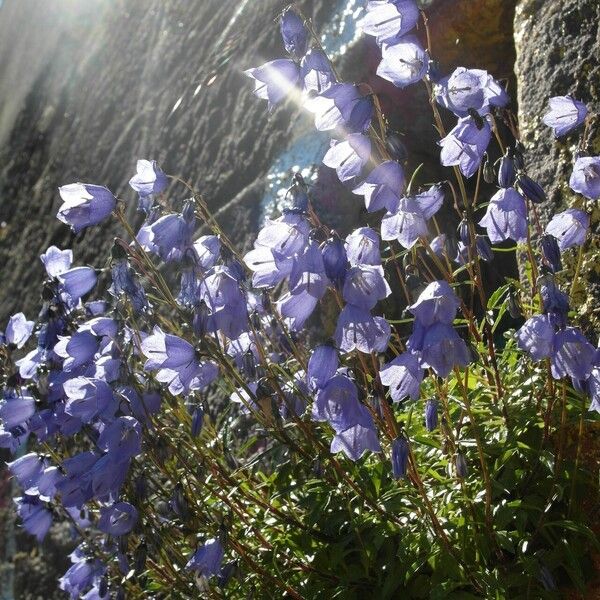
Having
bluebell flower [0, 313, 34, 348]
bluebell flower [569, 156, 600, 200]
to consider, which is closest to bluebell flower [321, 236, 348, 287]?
bluebell flower [569, 156, 600, 200]

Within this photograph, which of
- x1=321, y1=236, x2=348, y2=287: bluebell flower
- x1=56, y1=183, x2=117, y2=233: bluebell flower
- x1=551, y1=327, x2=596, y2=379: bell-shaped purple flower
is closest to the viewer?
x1=321, y1=236, x2=348, y2=287: bluebell flower

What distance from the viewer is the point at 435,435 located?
8.46 feet

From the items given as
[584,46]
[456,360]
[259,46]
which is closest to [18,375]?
[456,360]

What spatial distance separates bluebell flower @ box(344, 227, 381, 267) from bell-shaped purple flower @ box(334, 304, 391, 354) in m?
0.14

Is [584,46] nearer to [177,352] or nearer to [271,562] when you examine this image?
[177,352]

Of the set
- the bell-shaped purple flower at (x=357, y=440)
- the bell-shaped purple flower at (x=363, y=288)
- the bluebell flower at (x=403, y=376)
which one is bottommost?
the bell-shaped purple flower at (x=357, y=440)

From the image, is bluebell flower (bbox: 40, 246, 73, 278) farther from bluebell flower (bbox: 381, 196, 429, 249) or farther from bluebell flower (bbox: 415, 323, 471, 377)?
bluebell flower (bbox: 415, 323, 471, 377)

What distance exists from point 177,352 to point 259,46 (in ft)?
10.4

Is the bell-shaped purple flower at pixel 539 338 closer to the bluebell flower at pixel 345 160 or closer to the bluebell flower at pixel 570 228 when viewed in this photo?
the bluebell flower at pixel 570 228

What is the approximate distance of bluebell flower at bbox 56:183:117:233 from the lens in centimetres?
228

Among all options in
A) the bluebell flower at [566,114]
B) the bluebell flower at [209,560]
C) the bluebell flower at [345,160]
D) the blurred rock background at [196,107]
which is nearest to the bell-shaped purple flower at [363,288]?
the bluebell flower at [345,160]

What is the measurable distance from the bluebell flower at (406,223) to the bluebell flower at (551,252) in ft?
0.88

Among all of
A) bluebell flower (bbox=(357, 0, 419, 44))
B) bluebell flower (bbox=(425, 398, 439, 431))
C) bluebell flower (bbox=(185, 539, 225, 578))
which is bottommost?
bluebell flower (bbox=(185, 539, 225, 578))

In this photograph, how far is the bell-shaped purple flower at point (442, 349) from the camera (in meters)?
1.86
